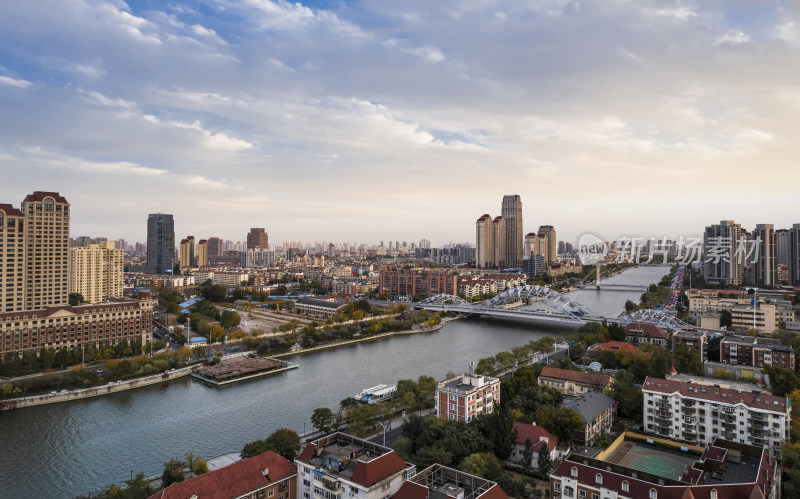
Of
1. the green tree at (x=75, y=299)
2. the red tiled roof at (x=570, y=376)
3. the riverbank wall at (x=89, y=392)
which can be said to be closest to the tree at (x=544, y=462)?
the red tiled roof at (x=570, y=376)

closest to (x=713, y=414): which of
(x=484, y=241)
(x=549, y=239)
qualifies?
(x=484, y=241)

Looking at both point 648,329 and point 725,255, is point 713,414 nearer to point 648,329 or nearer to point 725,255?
point 648,329

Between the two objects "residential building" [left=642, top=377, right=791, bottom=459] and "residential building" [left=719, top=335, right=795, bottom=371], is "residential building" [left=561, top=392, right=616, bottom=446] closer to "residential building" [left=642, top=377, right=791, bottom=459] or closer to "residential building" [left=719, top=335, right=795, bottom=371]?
"residential building" [left=642, top=377, right=791, bottom=459]

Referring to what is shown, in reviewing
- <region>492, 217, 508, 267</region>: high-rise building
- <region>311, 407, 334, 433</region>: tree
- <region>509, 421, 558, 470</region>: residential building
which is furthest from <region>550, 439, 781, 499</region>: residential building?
<region>492, 217, 508, 267</region>: high-rise building

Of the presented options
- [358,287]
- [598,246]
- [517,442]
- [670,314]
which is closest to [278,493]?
[517,442]

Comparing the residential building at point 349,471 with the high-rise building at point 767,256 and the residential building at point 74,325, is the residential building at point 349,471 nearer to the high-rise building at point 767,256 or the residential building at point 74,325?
the residential building at point 74,325

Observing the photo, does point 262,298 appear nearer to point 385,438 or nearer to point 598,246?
point 385,438
